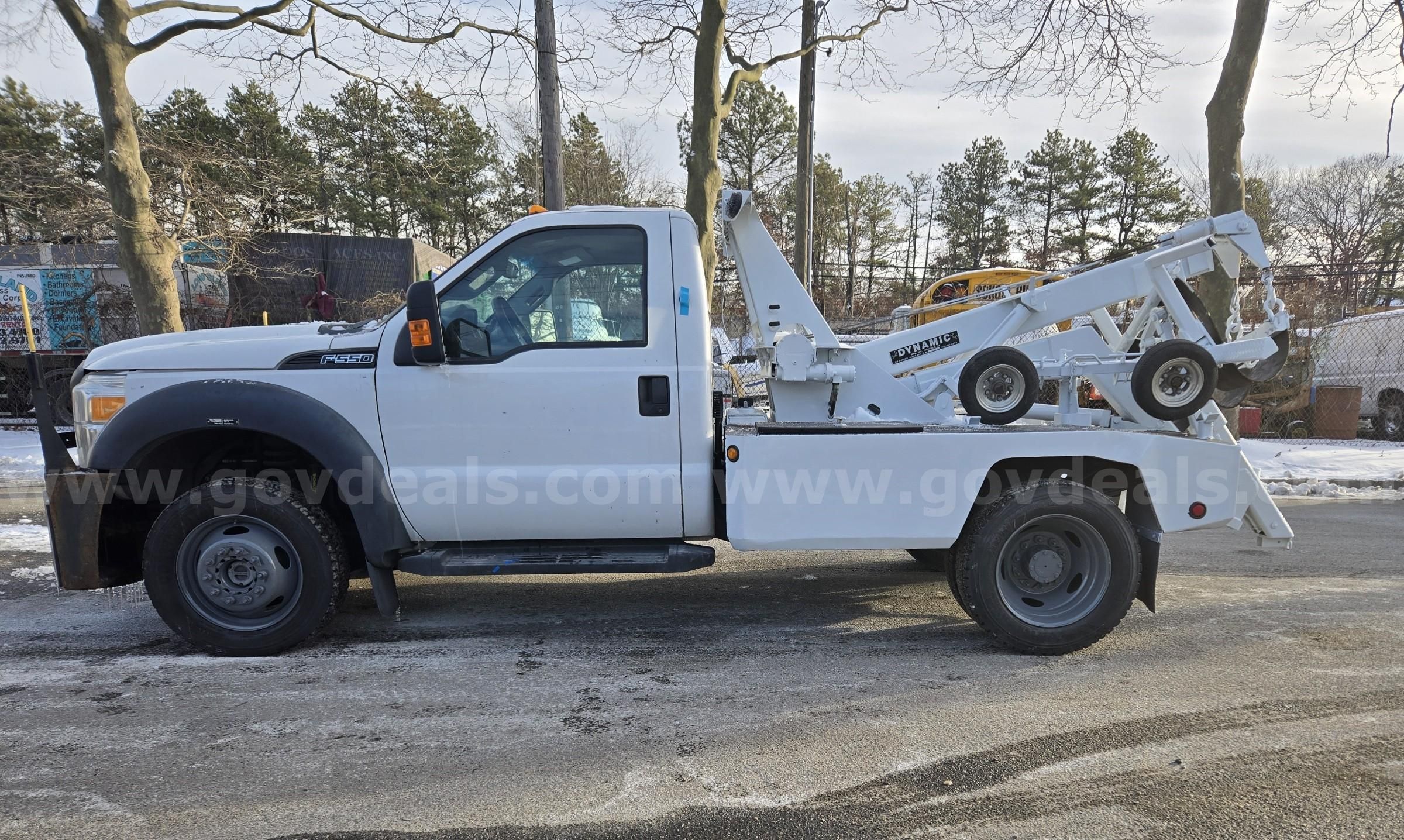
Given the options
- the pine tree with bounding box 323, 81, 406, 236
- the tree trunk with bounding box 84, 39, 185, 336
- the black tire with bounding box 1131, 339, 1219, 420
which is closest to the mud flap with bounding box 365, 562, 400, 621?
the black tire with bounding box 1131, 339, 1219, 420

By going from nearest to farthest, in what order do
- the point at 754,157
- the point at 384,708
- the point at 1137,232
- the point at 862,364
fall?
1. the point at 384,708
2. the point at 862,364
3. the point at 754,157
4. the point at 1137,232

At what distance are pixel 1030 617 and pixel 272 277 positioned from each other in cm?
1783

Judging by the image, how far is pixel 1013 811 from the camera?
7.85 feet

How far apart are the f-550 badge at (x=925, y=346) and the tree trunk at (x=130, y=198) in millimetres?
9443

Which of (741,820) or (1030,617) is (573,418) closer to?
(741,820)

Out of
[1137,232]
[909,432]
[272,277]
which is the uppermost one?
[1137,232]

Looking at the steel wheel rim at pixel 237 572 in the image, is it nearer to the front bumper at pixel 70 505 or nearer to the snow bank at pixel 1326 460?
the front bumper at pixel 70 505

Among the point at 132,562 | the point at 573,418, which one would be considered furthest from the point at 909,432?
the point at 132,562

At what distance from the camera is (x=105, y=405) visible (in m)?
3.57

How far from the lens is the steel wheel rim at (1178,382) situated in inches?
156

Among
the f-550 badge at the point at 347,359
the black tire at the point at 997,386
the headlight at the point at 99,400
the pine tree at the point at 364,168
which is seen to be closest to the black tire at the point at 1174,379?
the black tire at the point at 997,386

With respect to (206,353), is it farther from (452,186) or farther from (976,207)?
(976,207)

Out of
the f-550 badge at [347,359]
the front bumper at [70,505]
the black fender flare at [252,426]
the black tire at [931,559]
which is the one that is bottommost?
the black tire at [931,559]

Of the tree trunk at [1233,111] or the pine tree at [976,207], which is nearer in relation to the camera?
the tree trunk at [1233,111]
